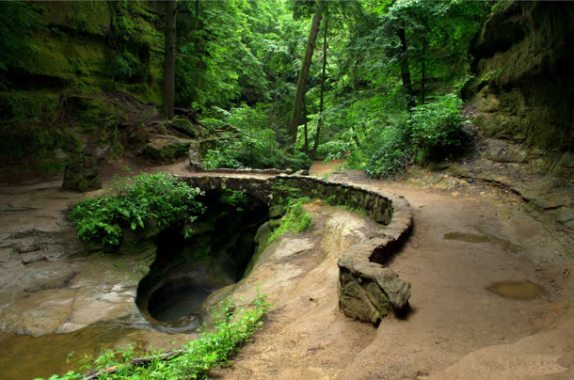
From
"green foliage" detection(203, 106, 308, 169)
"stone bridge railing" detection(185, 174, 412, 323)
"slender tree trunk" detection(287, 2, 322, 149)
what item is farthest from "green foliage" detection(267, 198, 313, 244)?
"slender tree trunk" detection(287, 2, 322, 149)

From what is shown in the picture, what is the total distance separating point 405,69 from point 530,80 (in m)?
5.07

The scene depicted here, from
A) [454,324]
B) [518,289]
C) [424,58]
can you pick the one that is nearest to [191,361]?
[454,324]

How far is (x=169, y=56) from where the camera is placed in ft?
50.0

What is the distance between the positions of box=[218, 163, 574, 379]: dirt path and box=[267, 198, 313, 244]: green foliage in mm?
2656

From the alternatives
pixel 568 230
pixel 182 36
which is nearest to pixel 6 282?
pixel 568 230

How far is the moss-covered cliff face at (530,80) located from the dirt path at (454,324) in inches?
83.7

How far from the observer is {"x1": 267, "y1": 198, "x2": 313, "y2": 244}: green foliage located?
898 centimetres

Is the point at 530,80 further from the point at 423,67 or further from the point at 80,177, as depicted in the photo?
the point at 80,177

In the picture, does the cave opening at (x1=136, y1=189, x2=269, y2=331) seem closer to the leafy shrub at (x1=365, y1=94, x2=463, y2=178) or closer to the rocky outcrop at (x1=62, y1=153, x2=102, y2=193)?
the rocky outcrop at (x1=62, y1=153, x2=102, y2=193)

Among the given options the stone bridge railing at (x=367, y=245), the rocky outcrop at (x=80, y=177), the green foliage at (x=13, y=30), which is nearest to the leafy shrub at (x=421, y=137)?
the stone bridge railing at (x=367, y=245)

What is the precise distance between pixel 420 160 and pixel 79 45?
1425cm

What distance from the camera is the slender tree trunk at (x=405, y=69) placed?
12.0 m

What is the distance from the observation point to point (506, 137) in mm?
8969

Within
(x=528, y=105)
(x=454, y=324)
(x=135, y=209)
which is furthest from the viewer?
(x=135, y=209)
